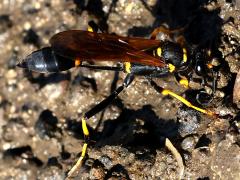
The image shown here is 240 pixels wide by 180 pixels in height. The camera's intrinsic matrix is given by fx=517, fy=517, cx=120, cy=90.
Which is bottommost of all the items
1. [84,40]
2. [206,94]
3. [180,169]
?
[180,169]

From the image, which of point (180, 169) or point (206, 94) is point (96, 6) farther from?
point (180, 169)

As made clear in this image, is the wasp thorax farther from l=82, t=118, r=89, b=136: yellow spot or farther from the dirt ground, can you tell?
l=82, t=118, r=89, b=136: yellow spot

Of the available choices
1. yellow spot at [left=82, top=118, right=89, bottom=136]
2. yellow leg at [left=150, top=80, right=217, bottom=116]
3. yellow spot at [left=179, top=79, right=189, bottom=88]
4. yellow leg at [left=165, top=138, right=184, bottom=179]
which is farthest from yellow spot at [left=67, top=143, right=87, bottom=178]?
yellow spot at [left=179, top=79, right=189, bottom=88]

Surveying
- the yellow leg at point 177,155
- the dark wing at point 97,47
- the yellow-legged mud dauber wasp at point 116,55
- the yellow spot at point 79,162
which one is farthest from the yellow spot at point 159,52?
the yellow spot at point 79,162

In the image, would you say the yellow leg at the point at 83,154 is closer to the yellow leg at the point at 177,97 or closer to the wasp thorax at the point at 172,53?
the yellow leg at the point at 177,97

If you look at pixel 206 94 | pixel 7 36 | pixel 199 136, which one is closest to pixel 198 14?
pixel 206 94

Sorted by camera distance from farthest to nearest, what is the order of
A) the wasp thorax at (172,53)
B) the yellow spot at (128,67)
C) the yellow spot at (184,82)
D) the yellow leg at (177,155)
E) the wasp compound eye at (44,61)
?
1. the yellow spot at (128,67)
2. the wasp compound eye at (44,61)
3. the wasp thorax at (172,53)
4. the yellow spot at (184,82)
5. the yellow leg at (177,155)
